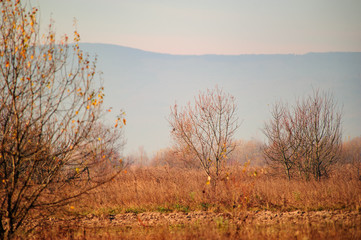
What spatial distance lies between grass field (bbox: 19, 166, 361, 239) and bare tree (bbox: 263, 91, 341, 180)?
417 cm

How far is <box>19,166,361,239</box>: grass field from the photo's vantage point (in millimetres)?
7859

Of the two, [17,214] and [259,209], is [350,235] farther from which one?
[17,214]

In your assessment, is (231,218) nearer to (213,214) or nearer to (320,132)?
(213,214)

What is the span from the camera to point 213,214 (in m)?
10.8

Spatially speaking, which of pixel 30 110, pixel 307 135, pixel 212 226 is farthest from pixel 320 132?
pixel 30 110

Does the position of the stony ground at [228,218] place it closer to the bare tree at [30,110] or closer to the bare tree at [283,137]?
the bare tree at [30,110]

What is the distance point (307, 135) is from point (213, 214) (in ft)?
29.2

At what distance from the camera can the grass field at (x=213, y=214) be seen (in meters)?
7.86

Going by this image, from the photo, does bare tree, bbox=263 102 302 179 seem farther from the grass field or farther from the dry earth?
the dry earth

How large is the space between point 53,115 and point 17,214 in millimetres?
2247

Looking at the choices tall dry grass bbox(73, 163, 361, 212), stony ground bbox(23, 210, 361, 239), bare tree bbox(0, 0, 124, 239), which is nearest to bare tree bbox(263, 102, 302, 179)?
tall dry grass bbox(73, 163, 361, 212)

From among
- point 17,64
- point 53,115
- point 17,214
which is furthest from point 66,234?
point 17,64

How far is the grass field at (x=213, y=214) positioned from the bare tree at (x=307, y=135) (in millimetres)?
4169

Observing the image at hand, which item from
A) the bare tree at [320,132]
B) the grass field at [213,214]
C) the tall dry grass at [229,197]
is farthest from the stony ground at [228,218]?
the bare tree at [320,132]
